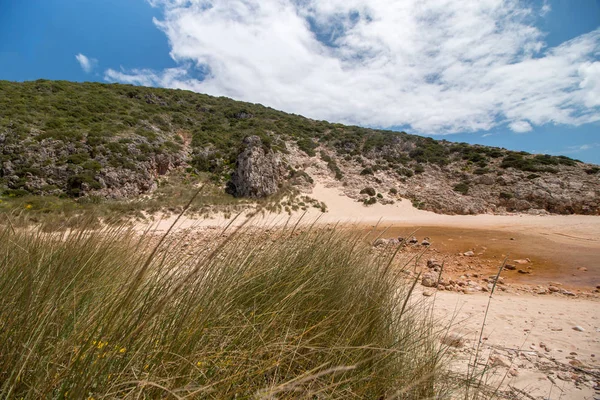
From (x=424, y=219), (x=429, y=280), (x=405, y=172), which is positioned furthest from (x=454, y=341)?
(x=405, y=172)

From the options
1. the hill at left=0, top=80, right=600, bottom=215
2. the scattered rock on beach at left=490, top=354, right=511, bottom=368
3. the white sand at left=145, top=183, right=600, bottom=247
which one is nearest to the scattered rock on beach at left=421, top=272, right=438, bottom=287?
the scattered rock on beach at left=490, top=354, right=511, bottom=368

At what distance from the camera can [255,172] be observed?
19.3 m

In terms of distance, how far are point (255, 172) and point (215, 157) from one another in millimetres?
6361

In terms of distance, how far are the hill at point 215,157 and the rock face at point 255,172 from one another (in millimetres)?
412

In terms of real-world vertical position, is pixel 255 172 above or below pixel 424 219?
above

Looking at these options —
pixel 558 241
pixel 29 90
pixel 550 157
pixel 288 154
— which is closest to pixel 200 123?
pixel 288 154

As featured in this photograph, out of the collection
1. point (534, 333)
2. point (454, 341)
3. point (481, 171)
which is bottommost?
point (534, 333)

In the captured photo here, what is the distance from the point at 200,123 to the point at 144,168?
15.3m

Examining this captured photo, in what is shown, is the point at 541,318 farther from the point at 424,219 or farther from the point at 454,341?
the point at 424,219

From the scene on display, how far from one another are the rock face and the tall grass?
16459 millimetres

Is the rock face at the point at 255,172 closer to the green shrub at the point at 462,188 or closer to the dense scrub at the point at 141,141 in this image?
the dense scrub at the point at 141,141

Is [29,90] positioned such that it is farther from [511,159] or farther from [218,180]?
[511,159]

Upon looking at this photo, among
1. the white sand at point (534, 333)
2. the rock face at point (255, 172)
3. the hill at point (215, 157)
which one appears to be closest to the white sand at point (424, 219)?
the hill at point (215, 157)

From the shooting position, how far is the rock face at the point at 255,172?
19092 millimetres
